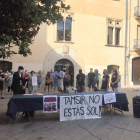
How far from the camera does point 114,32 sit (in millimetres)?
19391

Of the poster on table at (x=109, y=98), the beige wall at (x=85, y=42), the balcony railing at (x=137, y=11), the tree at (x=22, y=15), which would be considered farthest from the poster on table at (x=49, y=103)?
the balcony railing at (x=137, y=11)

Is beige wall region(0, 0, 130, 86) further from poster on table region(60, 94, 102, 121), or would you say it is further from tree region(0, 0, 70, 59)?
poster on table region(60, 94, 102, 121)

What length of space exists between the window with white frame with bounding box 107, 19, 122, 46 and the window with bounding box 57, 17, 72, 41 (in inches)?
175

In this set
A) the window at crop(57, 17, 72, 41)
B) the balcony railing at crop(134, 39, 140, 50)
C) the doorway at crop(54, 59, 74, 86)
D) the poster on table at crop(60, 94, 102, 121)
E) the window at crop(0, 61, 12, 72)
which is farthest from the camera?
the balcony railing at crop(134, 39, 140, 50)

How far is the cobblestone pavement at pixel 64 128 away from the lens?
4.74 m

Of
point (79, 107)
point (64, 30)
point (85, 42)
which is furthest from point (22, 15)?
point (85, 42)

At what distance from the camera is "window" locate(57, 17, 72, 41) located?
1753 cm

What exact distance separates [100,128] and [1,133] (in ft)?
9.57

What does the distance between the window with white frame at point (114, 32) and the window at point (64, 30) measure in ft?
14.6

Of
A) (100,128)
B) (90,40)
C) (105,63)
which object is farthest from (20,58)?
(100,128)

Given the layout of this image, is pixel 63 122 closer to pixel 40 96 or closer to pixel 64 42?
pixel 40 96

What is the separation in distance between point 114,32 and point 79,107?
1491 cm

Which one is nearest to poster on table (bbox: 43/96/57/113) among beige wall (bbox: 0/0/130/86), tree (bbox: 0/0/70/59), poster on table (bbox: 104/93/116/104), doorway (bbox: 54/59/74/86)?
poster on table (bbox: 104/93/116/104)

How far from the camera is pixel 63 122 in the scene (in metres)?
6.06
